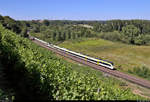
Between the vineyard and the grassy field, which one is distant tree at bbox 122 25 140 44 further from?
the vineyard

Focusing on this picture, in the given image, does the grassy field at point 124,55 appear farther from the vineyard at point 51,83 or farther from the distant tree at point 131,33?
the vineyard at point 51,83

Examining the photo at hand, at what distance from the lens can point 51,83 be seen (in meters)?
8.92

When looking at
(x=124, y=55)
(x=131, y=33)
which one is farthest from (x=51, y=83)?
(x=131, y=33)

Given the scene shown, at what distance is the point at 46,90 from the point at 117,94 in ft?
15.8

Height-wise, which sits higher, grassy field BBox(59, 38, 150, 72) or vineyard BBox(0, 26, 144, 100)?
vineyard BBox(0, 26, 144, 100)

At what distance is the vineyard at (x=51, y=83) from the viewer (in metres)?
7.66

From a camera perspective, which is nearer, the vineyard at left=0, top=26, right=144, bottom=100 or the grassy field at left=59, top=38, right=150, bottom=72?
the vineyard at left=0, top=26, right=144, bottom=100

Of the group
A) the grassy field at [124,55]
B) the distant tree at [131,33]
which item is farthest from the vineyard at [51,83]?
the distant tree at [131,33]

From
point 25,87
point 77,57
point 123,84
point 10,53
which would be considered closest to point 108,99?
point 25,87

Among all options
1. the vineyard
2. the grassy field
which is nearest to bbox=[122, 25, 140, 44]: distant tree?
the grassy field

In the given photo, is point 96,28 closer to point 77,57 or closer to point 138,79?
point 77,57

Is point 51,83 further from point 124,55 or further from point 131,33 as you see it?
point 131,33

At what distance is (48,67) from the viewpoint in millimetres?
11094

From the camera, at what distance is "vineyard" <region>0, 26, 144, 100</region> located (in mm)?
7664
